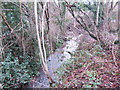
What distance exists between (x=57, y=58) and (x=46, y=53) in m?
0.37

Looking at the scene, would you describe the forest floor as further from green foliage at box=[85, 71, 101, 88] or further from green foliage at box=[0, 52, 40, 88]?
green foliage at box=[0, 52, 40, 88]

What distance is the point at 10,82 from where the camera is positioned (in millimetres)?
1685

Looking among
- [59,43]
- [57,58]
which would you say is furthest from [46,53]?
[59,43]

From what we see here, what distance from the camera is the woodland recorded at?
1704 mm

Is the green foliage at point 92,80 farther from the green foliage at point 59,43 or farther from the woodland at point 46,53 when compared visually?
the green foliage at point 59,43

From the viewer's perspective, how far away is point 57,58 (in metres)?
2.70

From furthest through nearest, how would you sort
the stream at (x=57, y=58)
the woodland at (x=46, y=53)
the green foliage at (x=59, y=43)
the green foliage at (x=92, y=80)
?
the green foliage at (x=59, y=43) < the stream at (x=57, y=58) < the woodland at (x=46, y=53) < the green foliage at (x=92, y=80)

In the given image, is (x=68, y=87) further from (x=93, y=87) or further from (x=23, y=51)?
(x=23, y=51)

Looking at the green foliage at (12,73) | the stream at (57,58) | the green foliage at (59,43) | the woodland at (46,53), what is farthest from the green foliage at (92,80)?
the green foliage at (59,43)

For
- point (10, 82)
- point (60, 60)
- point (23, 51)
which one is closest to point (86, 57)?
point (60, 60)

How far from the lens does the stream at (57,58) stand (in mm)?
1917

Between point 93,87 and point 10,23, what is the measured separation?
1.77 metres

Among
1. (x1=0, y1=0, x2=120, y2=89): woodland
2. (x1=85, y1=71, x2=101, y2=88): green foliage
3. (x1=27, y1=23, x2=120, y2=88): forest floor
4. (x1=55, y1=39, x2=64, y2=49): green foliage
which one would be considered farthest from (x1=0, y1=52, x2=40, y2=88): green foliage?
(x1=55, y1=39, x2=64, y2=49): green foliage

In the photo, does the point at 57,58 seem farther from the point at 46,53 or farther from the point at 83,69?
the point at 83,69
